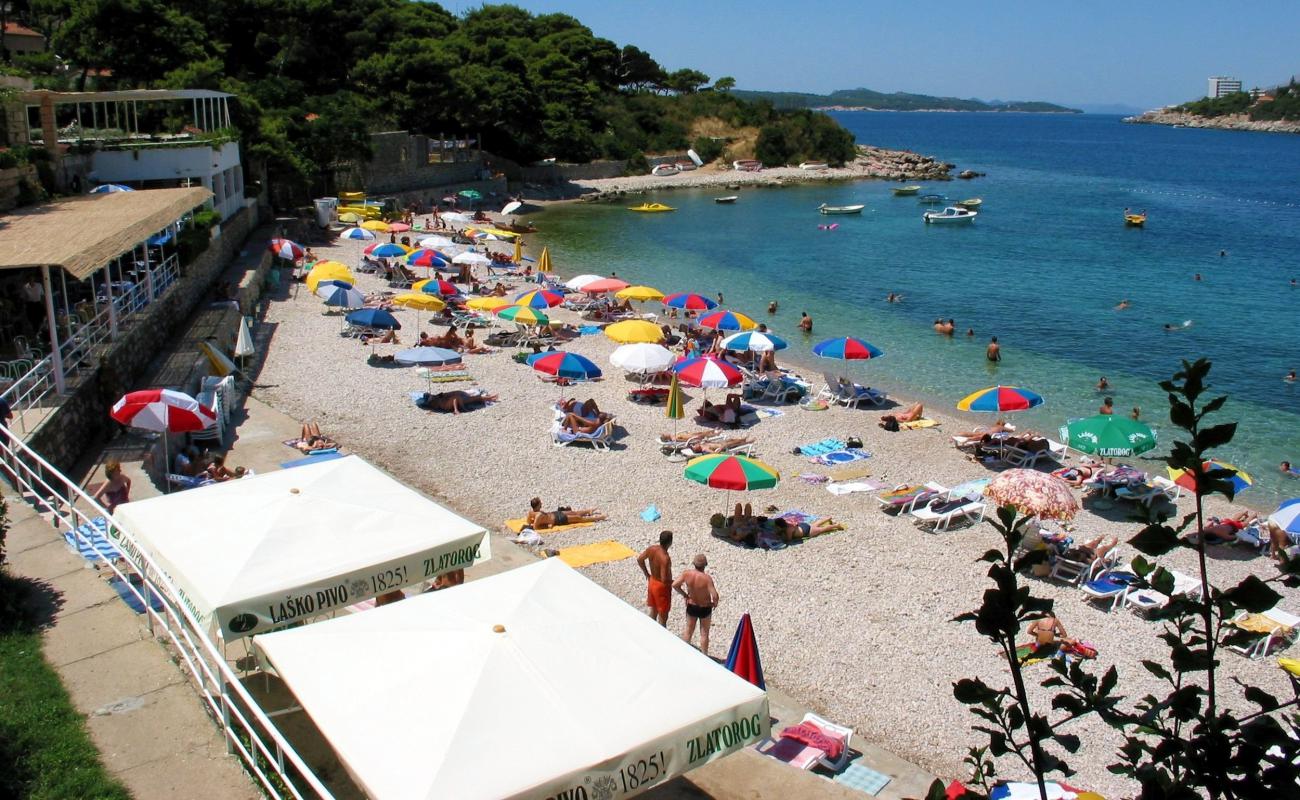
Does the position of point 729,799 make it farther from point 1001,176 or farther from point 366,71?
point 1001,176

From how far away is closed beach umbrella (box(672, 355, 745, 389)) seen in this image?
1819 centimetres

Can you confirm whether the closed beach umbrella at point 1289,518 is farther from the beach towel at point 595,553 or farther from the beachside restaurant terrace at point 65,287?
the beachside restaurant terrace at point 65,287

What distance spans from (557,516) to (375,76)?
4594 cm

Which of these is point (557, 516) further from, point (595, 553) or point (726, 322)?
point (726, 322)

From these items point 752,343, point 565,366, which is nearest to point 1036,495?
point 752,343

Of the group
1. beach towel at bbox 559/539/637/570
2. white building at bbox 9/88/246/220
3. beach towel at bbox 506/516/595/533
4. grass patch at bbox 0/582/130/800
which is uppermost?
white building at bbox 9/88/246/220

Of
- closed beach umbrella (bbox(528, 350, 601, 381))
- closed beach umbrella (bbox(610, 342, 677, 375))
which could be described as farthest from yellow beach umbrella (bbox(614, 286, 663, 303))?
closed beach umbrella (bbox(528, 350, 601, 381))

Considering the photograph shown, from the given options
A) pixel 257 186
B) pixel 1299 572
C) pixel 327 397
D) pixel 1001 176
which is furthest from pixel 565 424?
pixel 1001 176

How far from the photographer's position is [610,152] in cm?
7688

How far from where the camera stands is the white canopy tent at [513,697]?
5.36 metres

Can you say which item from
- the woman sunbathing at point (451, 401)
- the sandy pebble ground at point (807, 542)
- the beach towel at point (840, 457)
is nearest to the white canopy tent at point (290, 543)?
the sandy pebble ground at point (807, 542)

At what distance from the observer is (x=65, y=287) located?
621 inches

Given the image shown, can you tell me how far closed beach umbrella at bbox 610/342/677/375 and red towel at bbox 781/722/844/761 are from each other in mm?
11029

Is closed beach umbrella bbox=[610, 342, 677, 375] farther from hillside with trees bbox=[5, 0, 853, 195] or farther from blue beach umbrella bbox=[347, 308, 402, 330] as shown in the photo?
hillside with trees bbox=[5, 0, 853, 195]
